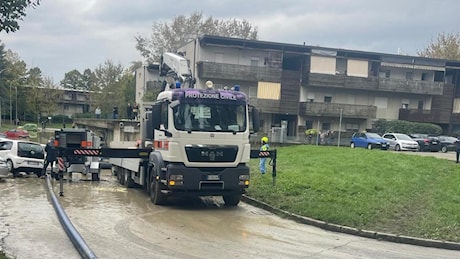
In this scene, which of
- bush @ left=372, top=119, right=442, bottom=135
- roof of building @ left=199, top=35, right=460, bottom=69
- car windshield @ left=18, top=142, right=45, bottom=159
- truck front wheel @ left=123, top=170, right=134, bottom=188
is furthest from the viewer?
bush @ left=372, top=119, right=442, bottom=135

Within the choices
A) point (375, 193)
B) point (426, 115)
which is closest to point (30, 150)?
point (375, 193)

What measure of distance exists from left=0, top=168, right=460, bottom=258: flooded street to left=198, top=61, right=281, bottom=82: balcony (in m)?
31.6

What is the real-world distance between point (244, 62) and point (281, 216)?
3631cm

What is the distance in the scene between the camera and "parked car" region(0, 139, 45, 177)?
2003cm

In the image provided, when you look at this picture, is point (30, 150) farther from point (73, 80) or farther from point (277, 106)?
point (73, 80)

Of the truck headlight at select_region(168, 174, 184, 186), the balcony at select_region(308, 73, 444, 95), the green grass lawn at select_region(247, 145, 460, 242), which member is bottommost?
the green grass lawn at select_region(247, 145, 460, 242)

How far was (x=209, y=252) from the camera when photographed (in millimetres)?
8234

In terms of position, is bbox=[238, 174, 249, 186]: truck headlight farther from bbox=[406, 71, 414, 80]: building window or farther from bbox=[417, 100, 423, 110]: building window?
bbox=[417, 100, 423, 110]: building window

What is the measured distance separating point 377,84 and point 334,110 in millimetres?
5851

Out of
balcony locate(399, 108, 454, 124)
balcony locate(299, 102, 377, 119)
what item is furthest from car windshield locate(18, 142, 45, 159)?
balcony locate(399, 108, 454, 124)

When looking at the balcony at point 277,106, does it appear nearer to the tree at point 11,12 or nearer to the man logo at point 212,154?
the man logo at point 212,154

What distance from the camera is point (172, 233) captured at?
9.68 metres

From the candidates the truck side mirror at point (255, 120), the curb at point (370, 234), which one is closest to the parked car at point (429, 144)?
the truck side mirror at point (255, 120)

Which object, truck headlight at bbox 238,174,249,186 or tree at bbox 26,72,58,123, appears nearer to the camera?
truck headlight at bbox 238,174,249,186
